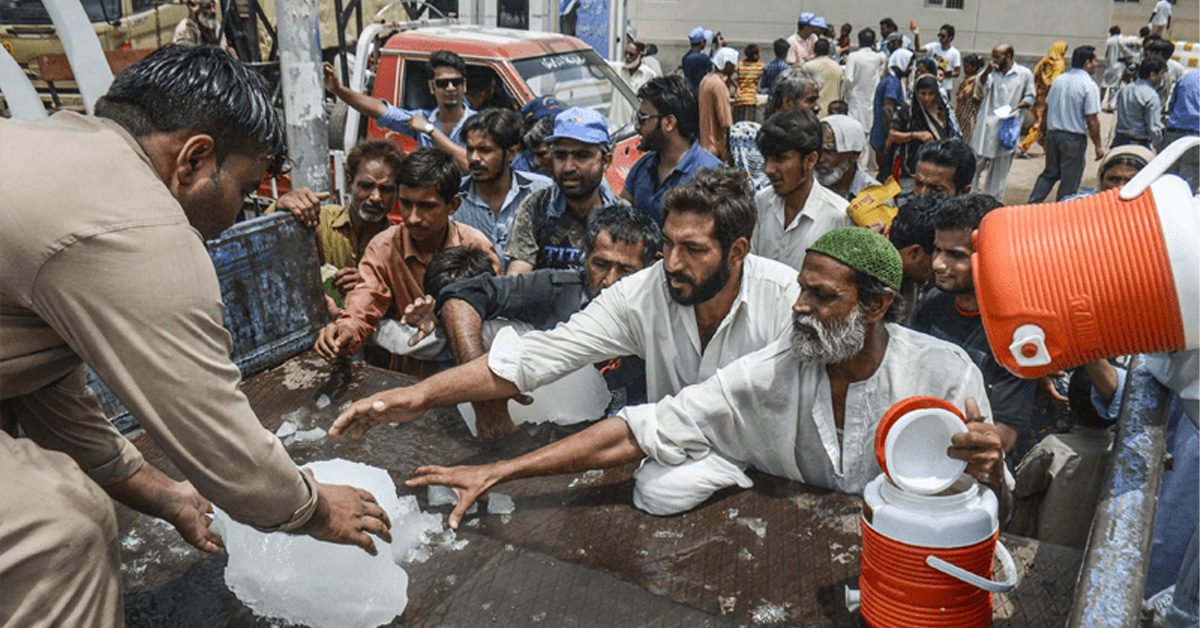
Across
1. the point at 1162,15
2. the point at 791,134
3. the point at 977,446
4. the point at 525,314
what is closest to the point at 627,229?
the point at 525,314

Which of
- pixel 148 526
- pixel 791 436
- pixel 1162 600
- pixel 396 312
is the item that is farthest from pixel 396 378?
pixel 1162 600

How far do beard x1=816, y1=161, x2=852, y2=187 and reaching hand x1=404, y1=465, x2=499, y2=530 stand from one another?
120 inches

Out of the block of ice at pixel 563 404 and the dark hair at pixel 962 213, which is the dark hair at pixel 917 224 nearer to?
the dark hair at pixel 962 213

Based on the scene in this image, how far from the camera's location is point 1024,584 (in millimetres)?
1957

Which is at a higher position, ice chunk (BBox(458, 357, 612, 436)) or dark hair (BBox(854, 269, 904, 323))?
dark hair (BBox(854, 269, 904, 323))

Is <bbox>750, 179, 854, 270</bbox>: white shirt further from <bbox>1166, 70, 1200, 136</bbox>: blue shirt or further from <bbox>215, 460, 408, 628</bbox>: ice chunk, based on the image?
<bbox>1166, 70, 1200, 136</bbox>: blue shirt

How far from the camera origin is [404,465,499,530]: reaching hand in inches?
87.8

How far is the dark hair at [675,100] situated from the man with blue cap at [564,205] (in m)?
0.65

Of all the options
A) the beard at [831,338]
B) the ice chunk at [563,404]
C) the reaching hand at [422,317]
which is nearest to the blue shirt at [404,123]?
the reaching hand at [422,317]

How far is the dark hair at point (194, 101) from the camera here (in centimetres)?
148

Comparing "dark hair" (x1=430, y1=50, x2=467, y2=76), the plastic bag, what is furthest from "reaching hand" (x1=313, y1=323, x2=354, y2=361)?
the plastic bag

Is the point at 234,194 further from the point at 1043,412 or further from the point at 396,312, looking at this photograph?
the point at 1043,412

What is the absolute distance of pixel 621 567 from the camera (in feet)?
6.72

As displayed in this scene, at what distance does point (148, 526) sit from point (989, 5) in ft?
76.3
